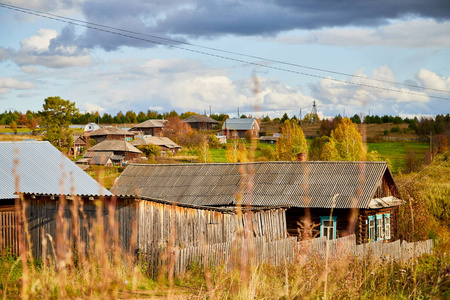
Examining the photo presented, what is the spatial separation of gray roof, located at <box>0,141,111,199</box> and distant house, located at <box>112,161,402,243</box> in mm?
3669

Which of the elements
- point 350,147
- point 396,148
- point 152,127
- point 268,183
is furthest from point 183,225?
point 152,127

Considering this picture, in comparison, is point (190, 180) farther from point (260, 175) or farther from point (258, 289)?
point (258, 289)

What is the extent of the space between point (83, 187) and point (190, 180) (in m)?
5.86

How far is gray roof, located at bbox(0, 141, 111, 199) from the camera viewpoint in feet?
55.2

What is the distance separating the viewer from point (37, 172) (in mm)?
18016

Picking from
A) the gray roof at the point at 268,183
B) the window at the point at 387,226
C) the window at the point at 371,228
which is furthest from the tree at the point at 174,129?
the window at the point at 371,228

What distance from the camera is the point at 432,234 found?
23234 millimetres

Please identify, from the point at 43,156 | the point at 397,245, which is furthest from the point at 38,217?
the point at 397,245

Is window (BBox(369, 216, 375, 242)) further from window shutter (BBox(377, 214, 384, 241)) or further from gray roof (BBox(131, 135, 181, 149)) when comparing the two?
gray roof (BBox(131, 135, 181, 149))

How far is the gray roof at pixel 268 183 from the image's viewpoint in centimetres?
1995

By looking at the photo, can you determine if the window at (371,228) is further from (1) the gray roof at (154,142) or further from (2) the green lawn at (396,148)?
(1) the gray roof at (154,142)

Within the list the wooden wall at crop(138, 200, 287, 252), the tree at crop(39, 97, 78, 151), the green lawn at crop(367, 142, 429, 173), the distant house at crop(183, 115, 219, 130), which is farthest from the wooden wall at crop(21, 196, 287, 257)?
the distant house at crop(183, 115, 219, 130)

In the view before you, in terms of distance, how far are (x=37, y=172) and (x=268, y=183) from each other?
32.8ft

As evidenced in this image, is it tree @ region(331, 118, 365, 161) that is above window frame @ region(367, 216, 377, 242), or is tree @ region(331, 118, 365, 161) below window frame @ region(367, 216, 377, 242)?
above
